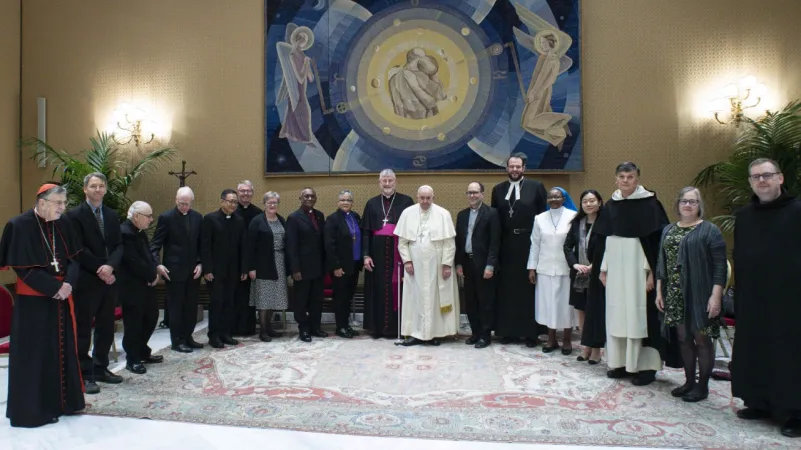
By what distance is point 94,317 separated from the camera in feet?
15.0

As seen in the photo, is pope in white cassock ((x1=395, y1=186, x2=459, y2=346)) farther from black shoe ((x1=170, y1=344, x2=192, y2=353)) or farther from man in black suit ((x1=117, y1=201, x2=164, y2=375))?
man in black suit ((x1=117, y1=201, x2=164, y2=375))

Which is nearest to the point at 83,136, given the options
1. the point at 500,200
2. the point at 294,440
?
the point at 500,200

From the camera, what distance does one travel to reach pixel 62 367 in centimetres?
359

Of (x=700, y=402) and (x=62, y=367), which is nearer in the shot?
(x=62, y=367)

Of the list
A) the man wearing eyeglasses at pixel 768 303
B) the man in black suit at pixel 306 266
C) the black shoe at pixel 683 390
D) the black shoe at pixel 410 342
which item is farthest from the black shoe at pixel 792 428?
the man in black suit at pixel 306 266

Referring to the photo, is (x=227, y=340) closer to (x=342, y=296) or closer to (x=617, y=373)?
(x=342, y=296)

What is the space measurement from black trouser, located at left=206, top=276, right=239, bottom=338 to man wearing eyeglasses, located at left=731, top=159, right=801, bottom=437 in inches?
182

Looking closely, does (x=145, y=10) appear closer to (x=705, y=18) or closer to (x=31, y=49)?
(x=31, y=49)

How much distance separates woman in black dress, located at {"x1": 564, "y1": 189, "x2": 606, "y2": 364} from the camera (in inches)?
188

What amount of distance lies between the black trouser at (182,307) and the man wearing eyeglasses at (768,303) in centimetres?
473

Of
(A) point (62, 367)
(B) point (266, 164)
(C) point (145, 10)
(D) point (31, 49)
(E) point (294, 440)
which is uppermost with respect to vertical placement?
(C) point (145, 10)

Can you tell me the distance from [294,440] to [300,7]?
6126 mm

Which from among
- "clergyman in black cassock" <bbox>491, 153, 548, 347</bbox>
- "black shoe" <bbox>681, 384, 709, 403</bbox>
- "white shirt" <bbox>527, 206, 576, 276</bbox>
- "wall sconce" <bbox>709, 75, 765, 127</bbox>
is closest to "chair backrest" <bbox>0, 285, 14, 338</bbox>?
"clergyman in black cassock" <bbox>491, 153, 548, 347</bbox>

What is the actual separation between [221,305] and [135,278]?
3.94ft
